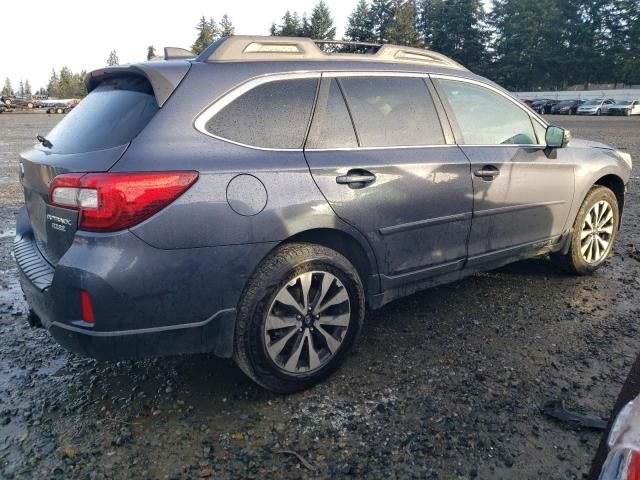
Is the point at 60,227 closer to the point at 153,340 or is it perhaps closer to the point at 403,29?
the point at 153,340

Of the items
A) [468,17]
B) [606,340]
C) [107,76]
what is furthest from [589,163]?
[468,17]

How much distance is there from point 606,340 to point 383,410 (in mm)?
1750

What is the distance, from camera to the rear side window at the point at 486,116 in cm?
373

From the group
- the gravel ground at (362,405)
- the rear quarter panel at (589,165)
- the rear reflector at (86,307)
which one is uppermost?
the rear quarter panel at (589,165)

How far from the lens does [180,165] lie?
2.48 meters

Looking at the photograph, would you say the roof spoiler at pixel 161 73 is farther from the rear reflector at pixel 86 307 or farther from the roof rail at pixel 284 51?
the rear reflector at pixel 86 307

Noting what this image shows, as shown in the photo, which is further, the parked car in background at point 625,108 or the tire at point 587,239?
the parked car in background at point 625,108

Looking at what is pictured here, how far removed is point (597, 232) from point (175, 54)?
3.83 meters

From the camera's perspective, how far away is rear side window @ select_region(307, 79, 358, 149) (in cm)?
297

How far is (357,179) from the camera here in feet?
9.78

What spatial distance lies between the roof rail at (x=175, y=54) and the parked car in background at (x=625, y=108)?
4679 cm

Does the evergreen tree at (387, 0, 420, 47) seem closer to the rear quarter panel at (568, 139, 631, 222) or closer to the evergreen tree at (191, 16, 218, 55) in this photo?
the evergreen tree at (191, 16, 218, 55)

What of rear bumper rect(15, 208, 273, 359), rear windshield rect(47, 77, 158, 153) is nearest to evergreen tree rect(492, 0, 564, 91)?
rear windshield rect(47, 77, 158, 153)

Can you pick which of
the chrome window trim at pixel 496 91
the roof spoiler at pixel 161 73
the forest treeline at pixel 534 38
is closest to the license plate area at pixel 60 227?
the roof spoiler at pixel 161 73
